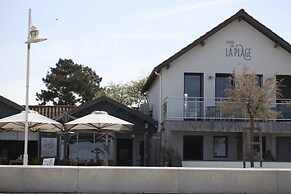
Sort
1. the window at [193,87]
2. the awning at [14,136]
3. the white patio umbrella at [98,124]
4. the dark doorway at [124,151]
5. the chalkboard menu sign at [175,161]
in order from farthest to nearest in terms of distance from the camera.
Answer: the dark doorway at [124,151] < the awning at [14,136] < the window at [193,87] < the chalkboard menu sign at [175,161] < the white patio umbrella at [98,124]

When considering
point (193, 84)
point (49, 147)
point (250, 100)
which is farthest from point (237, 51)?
point (49, 147)

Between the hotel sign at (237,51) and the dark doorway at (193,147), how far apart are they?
14.0 feet

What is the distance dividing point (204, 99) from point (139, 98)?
28354 mm

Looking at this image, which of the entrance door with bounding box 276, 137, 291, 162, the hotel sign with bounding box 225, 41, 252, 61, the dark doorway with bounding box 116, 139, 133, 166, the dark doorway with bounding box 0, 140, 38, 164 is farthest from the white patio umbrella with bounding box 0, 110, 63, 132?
the entrance door with bounding box 276, 137, 291, 162

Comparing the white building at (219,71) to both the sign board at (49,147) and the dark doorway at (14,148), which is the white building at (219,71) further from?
the dark doorway at (14,148)

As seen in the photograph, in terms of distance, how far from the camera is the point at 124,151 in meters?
27.6

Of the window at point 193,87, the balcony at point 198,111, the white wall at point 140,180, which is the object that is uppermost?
the window at point 193,87

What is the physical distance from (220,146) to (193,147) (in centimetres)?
132

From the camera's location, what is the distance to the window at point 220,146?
82.1ft

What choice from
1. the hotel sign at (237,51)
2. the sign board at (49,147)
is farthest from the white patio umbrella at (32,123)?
the hotel sign at (237,51)

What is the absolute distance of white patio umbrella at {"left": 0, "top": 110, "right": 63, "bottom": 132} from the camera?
64.5 ft

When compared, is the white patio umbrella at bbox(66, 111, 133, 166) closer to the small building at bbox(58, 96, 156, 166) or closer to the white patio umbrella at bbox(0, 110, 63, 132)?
the white patio umbrella at bbox(0, 110, 63, 132)

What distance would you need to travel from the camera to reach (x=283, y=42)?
82.0 feet

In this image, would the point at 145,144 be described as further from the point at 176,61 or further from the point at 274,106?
the point at 274,106
